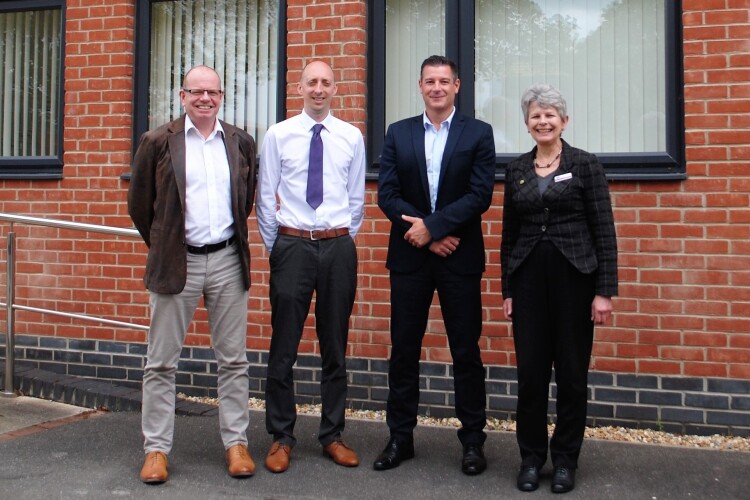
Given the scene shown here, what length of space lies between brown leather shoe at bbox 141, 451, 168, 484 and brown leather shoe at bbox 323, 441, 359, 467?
0.88m

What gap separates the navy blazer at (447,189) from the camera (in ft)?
14.0

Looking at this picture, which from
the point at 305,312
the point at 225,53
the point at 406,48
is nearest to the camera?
the point at 305,312

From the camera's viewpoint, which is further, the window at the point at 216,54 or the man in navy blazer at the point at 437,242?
the window at the point at 216,54

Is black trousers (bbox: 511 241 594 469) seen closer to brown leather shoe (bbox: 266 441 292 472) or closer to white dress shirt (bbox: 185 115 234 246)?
brown leather shoe (bbox: 266 441 292 472)

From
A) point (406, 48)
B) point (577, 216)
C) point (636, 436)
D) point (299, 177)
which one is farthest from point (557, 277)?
point (406, 48)

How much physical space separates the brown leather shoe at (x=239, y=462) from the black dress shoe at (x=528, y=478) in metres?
1.36

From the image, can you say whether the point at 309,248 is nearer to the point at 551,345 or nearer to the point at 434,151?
the point at 434,151

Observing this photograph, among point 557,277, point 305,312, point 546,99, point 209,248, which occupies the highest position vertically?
point 546,99

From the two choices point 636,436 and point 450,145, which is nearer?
point 450,145

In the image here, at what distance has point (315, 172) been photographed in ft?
14.5

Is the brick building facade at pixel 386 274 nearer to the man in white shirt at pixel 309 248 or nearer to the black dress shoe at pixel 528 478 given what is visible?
the man in white shirt at pixel 309 248

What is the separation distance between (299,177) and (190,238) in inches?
26.5

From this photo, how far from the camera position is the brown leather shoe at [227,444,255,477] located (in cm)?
421

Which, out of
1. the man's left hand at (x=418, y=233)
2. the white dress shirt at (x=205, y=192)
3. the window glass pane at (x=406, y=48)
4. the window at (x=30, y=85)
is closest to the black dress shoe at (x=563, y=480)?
the man's left hand at (x=418, y=233)
